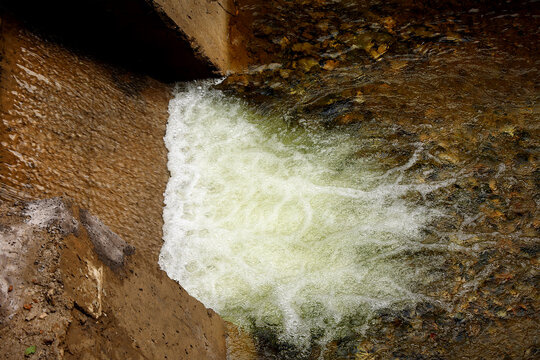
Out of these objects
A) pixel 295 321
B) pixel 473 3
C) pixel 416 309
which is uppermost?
pixel 473 3

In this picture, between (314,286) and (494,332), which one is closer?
(494,332)

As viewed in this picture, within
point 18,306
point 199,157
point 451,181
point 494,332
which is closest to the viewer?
point 18,306

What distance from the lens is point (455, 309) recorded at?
7.74 ft

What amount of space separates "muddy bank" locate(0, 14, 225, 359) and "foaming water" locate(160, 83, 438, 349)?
0.76ft

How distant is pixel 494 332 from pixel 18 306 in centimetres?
227

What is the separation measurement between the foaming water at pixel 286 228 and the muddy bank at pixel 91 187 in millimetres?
233

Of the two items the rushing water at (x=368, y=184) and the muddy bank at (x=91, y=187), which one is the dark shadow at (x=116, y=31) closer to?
the muddy bank at (x=91, y=187)

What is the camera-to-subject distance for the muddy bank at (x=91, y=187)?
5.22 ft

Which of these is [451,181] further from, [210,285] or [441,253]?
[210,285]

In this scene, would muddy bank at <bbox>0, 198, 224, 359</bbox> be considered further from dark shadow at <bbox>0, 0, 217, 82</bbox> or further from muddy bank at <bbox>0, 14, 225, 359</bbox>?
dark shadow at <bbox>0, 0, 217, 82</bbox>

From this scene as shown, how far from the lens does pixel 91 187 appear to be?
8.71 feet

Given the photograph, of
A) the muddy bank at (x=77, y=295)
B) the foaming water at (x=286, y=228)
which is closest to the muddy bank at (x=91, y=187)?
the muddy bank at (x=77, y=295)

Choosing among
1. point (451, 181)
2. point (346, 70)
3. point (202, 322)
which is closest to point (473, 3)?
point (346, 70)

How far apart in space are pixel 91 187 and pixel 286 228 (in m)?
1.32
